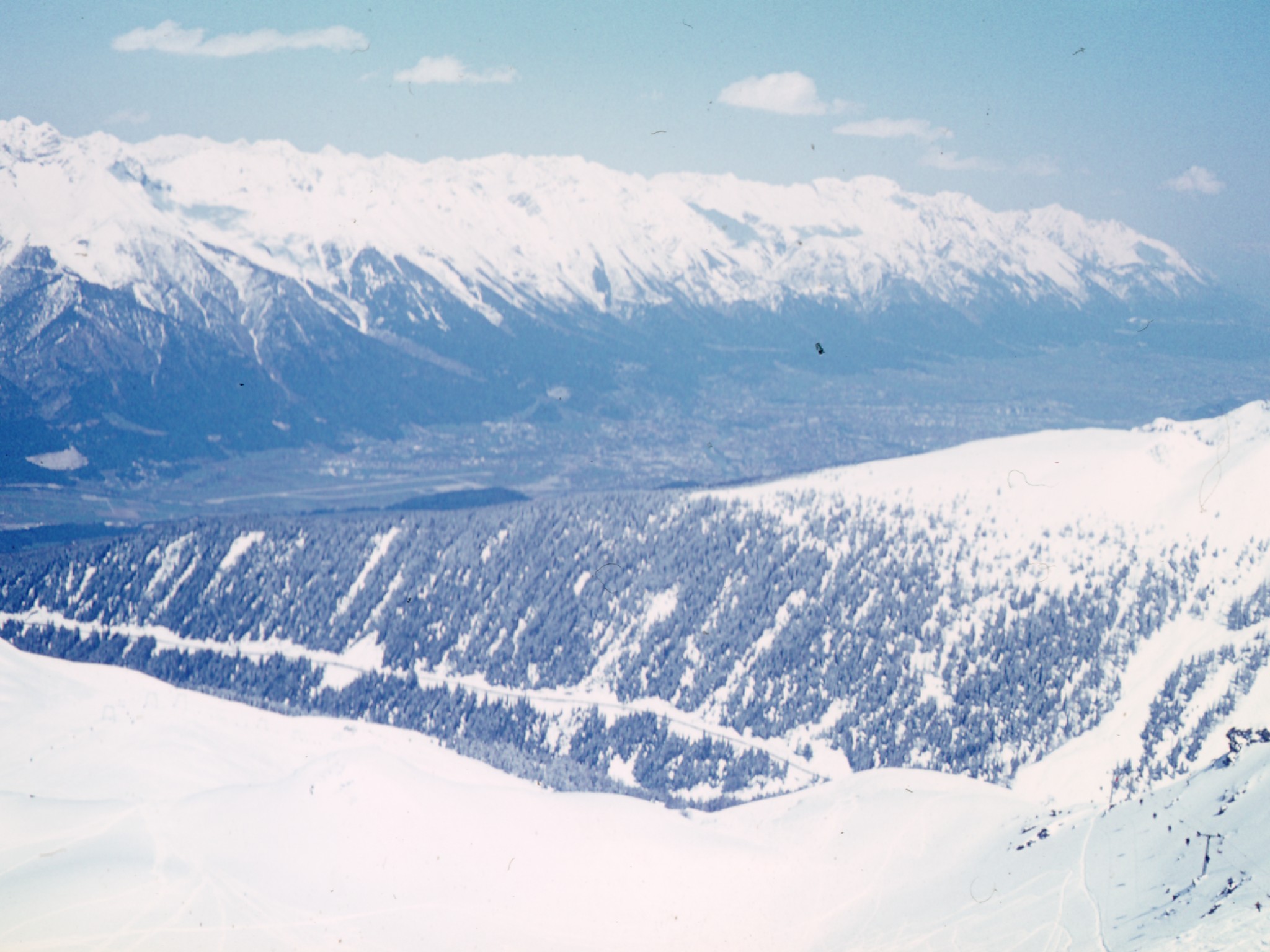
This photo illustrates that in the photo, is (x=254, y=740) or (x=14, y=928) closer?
(x=14, y=928)

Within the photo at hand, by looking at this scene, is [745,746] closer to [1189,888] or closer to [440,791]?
[440,791]

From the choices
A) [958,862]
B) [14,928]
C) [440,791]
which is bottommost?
[958,862]

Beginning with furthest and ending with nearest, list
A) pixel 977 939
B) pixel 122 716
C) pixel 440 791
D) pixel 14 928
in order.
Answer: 1. pixel 122 716
2. pixel 440 791
3. pixel 977 939
4. pixel 14 928

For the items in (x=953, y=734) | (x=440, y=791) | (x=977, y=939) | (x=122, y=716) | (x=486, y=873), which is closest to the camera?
(x=977, y=939)

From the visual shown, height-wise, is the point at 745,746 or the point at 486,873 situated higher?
the point at 486,873

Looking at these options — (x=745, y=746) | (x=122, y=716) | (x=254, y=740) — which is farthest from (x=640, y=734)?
(x=122, y=716)

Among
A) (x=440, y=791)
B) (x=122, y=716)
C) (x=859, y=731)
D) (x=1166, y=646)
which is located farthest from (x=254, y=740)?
(x=1166, y=646)
